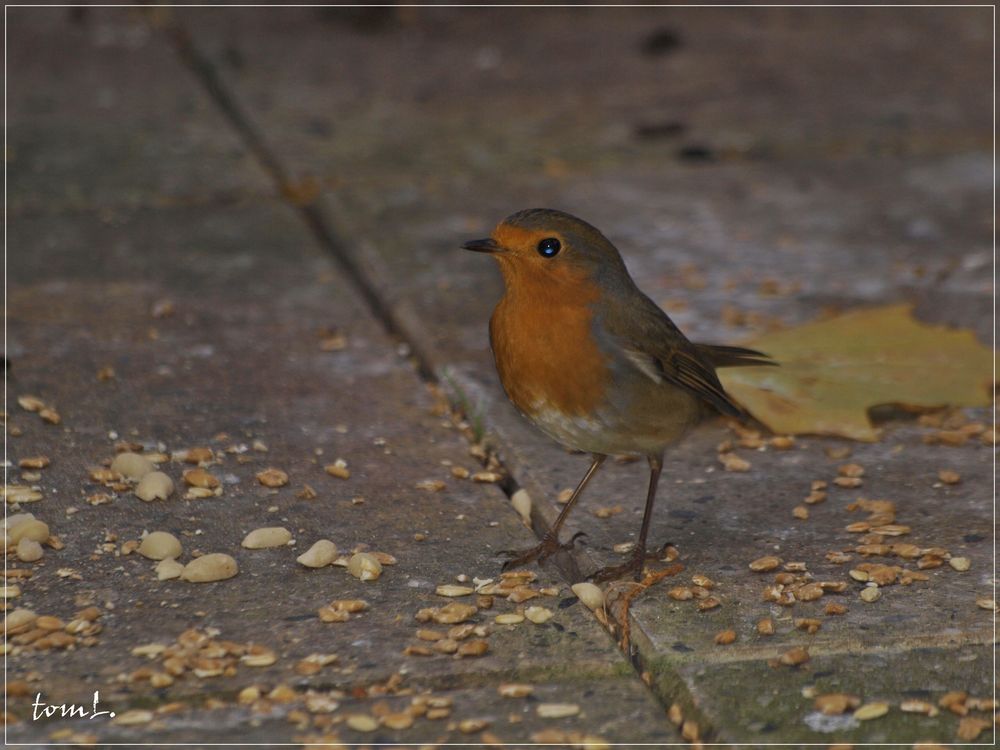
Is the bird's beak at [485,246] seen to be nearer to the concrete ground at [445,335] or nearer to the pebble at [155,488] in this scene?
the concrete ground at [445,335]

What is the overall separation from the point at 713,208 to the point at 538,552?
2.36 meters

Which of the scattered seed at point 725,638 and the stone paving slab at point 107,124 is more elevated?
the stone paving slab at point 107,124

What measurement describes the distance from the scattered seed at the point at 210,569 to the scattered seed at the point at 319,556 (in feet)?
0.44

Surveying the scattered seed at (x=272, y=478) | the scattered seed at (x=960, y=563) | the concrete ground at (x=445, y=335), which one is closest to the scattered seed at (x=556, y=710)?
the concrete ground at (x=445, y=335)

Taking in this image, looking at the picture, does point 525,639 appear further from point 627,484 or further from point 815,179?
Answer: point 815,179

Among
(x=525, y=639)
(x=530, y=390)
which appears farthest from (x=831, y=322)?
(x=525, y=639)

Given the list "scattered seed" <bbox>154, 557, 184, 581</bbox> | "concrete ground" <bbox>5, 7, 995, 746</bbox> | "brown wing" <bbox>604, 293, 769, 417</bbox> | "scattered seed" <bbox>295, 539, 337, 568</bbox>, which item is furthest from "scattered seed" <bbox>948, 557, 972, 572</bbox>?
"scattered seed" <bbox>154, 557, 184, 581</bbox>

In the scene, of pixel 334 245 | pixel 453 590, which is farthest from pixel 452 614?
pixel 334 245

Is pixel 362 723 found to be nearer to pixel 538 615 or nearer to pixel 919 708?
pixel 538 615

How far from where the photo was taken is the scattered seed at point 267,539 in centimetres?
291

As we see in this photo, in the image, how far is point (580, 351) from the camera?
A: 295cm

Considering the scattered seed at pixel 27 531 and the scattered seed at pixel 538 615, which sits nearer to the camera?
the scattered seed at pixel 538 615

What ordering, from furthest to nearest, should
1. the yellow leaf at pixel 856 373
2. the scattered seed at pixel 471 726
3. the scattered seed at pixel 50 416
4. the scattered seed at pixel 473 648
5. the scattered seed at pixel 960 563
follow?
1. the yellow leaf at pixel 856 373
2. the scattered seed at pixel 50 416
3. the scattered seed at pixel 960 563
4. the scattered seed at pixel 473 648
5. the scattered seed at pixel 471 726

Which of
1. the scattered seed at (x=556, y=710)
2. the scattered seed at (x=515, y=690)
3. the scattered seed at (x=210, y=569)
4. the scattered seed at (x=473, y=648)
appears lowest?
the scattered seed at (x=556, y=710)
